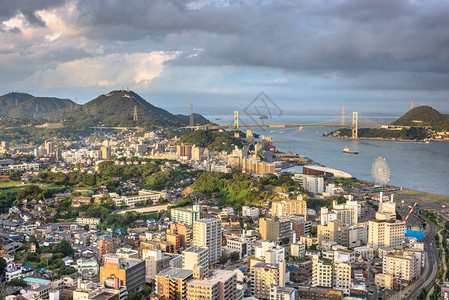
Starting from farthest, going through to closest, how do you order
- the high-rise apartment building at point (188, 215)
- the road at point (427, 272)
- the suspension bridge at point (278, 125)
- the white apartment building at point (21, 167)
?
the suspension bridge at point (278, 125) < the white apartment building at point (21, 167) < the high-rise apartment building at point (188, 215) < the road at point (427, 272)

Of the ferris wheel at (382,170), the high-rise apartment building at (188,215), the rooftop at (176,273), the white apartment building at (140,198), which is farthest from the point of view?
the ferris wheel at (382,170)

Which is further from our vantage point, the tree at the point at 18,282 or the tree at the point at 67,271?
the tree at the point at 67,271

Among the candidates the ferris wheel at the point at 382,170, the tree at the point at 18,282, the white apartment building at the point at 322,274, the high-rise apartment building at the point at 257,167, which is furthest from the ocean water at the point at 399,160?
the tree at the point at 18,282

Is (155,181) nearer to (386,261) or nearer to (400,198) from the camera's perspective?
(400,198)

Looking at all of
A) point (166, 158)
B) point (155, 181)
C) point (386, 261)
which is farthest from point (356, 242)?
point (166, 158)

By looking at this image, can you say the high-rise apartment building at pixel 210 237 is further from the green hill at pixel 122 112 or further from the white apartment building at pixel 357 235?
the green hill at pixel 122 112

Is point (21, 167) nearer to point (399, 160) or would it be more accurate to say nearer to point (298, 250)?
point (298, 250)
